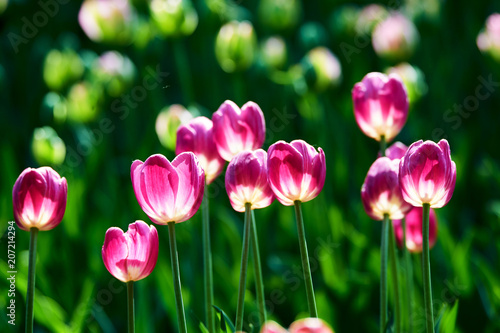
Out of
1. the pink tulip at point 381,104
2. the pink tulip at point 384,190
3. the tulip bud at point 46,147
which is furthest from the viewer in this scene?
the tulip bud at point 46,147

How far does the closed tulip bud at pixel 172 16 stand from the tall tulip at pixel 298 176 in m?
1.12

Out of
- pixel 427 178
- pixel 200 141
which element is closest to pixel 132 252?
pixel 200 141

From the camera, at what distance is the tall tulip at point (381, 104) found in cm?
94

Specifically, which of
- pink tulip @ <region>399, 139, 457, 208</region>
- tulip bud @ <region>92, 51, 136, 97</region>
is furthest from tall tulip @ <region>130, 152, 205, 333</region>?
tulip bud @ <region>92, 51, 136, 97</region>

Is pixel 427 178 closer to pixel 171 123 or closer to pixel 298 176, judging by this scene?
pixel 298 176

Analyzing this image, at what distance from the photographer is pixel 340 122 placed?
2035 millimetres

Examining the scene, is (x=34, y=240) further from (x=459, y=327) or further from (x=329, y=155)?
(x=329, y=155)

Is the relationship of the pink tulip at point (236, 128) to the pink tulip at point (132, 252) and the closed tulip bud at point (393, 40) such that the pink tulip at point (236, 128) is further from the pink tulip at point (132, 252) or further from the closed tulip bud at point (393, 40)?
the closed tulip bud at point (393, 40)

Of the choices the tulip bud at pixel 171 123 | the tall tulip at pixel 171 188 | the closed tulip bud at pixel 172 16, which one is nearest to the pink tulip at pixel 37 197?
the tall tulip at pixel 171 188

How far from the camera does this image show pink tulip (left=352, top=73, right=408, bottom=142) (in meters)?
0.94

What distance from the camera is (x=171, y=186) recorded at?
717 mm

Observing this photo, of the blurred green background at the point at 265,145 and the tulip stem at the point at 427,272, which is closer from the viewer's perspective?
the tulip stem at the point at 427,272

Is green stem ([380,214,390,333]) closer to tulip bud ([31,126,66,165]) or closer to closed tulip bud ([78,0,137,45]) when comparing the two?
tulip bud ([31,126,66,165])

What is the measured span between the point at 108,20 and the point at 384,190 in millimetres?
1405
